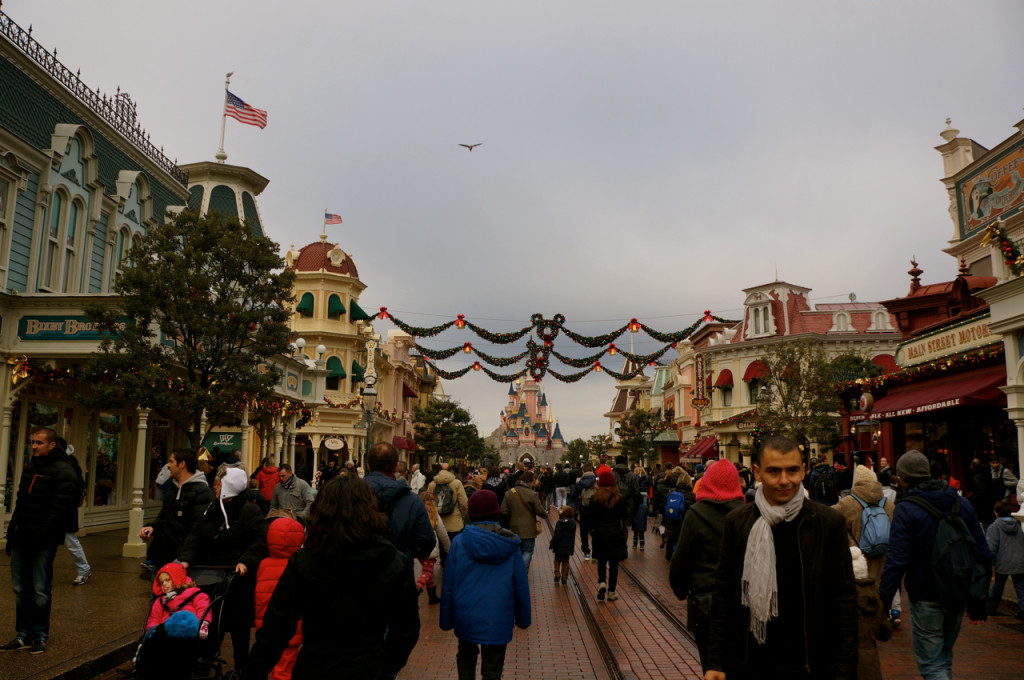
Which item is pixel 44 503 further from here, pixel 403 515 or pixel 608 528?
pixel 608 528

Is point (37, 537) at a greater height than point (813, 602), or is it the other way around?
point (813, 602)

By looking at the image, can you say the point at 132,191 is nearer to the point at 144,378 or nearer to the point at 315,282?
the point at 144,378

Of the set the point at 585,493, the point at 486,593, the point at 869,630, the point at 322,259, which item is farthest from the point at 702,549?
the point at 322,259

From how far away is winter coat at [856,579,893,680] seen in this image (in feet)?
13.6

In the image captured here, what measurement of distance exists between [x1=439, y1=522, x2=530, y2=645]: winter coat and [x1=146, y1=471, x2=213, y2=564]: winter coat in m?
2.49

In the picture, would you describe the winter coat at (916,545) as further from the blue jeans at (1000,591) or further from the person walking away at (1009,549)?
the blue jeans at (1000,591)

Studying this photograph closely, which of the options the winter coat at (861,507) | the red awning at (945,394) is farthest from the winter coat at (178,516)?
the red awning at (945,394)

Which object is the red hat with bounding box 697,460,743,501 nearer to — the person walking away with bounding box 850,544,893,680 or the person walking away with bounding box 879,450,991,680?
the person walking away with bounding box 850,544,893,680

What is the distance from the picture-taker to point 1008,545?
28.9ft

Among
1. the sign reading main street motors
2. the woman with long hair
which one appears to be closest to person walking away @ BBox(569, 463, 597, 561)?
the sign reading main street motors

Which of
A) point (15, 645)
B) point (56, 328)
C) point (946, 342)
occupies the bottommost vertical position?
point (15, 645)

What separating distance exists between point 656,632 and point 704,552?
390 cm

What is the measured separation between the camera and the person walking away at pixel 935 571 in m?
5.10

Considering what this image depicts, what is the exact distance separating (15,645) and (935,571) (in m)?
7.25
